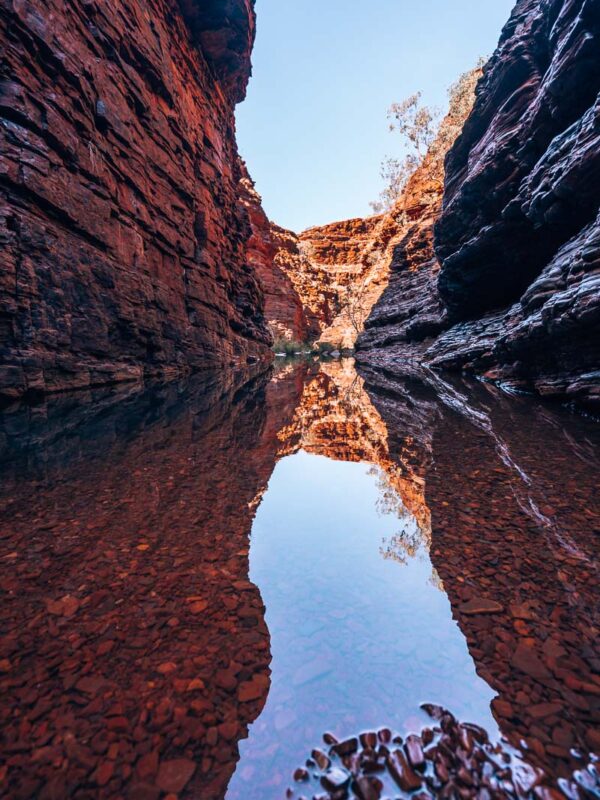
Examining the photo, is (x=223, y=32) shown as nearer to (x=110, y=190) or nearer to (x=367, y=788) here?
(x=110, y=190)

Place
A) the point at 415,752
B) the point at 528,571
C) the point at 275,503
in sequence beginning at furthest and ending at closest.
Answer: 1. the point at 275,503
2. the point at 528,571
3. the point at 415,752

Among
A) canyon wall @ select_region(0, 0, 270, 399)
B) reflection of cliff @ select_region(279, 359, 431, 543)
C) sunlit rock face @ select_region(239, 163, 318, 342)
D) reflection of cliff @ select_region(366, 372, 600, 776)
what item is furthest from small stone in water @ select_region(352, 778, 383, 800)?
sunlit rock face @ select_region(239, 163, 318, 342)

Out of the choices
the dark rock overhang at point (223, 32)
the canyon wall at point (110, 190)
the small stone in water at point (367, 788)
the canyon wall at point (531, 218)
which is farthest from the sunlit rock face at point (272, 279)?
the small stone in water at point (367, 788)

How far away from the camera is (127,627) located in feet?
5.87

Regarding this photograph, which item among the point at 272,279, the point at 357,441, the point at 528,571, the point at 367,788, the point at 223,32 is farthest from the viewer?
the point at 272,279

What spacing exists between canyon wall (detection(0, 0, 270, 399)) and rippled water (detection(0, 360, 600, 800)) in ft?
18.9

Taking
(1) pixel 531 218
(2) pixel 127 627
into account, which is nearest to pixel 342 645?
(2) pixel 127 627

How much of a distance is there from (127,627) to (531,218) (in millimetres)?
12597

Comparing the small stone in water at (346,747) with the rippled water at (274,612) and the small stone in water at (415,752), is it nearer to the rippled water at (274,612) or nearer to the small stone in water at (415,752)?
the rippled water at (274,612)

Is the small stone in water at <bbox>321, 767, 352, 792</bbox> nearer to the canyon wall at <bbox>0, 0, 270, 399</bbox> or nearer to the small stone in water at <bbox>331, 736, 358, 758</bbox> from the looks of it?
the small stone in water at <bbox>331, 736, 358, 758</bbox>

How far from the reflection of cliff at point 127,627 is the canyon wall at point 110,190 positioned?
584 cm

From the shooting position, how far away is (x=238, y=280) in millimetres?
25125

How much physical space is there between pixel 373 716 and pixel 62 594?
5.73ft

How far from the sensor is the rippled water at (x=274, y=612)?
124 centimetres
